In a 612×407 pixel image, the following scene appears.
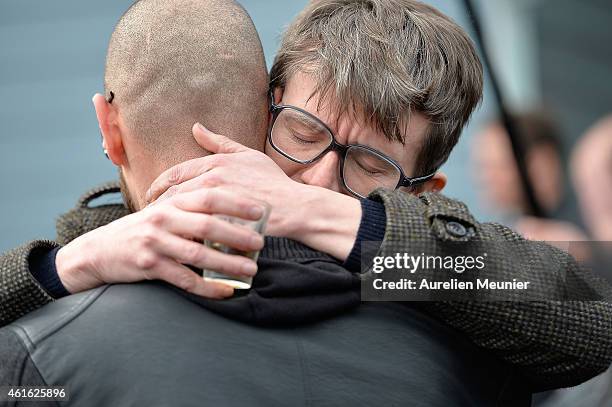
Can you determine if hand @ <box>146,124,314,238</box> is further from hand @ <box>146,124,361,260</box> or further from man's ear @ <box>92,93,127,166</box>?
man's ear @ <box>92,93,127,166</box>

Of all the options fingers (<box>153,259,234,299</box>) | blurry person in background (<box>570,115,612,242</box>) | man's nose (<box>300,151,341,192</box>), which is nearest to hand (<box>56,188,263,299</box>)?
fingers (<box>153,259,234,299</box>)

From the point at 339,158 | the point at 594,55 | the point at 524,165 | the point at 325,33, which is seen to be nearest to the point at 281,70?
the point at 325,33

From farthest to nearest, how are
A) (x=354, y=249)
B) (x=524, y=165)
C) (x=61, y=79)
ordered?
(x=61, y=79), (x=524, y=165), (x=354, y=249)

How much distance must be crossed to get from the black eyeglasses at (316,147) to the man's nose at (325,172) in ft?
0.04

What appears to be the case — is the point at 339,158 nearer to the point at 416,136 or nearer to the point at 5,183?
the point at 416,136

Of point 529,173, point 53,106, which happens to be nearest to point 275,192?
point 529,173

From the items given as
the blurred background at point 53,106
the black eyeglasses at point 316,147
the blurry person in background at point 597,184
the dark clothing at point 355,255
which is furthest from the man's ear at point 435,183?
the blurred background at point 53,106

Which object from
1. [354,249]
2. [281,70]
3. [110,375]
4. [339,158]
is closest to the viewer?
[110,375]

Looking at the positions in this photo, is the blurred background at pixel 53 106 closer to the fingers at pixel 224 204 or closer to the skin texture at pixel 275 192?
the skin texture at pixel 275 192

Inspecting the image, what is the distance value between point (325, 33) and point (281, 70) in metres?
0.15

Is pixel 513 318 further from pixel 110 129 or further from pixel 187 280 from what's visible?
pixel 110 129

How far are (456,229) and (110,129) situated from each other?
2.64ft

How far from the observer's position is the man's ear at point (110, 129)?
7.32 feet

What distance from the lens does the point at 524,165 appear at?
416 centimetres
